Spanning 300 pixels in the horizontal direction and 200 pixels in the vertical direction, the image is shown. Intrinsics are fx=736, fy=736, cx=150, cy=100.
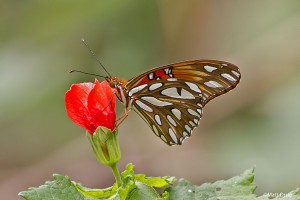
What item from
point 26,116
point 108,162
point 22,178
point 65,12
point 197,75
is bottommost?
point 108,162

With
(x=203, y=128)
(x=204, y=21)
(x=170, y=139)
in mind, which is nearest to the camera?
(x=170, y=139)

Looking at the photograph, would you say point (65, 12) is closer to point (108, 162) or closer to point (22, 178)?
point (22, 178)

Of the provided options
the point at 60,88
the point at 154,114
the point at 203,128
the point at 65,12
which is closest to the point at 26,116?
the point at 60,88

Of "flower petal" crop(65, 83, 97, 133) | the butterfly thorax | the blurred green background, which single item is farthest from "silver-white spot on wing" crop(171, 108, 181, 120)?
the blurred green background

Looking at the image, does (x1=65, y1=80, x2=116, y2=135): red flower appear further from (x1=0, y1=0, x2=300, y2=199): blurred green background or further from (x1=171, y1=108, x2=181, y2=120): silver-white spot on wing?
(x1=0, y1=0, x2=300, y2=199): blurred green background

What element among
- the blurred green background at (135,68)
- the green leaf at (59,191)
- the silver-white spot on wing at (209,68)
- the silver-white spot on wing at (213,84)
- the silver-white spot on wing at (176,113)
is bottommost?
the green leaf at (59,191)

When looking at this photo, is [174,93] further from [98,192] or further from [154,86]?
[98,192]

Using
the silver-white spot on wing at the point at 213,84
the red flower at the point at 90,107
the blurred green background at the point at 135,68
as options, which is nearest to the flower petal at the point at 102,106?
the red flower at the point at 90,107

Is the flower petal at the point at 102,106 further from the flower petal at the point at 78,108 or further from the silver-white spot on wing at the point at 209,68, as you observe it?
the silver-white spot on wing at the point at 209,68
